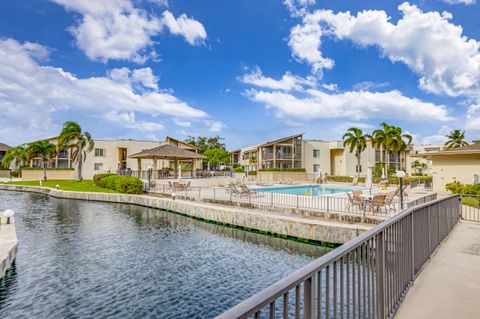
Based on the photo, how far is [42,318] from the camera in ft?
21.0

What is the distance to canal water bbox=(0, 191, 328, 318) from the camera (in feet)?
23.0

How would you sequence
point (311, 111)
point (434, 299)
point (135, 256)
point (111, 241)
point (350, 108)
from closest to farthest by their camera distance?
point (434, 299), point (135, 256), point (111, 241), point (350, 108), point (311, 111)

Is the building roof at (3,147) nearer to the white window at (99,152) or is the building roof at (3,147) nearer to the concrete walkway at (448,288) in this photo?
the white window at (99,152)

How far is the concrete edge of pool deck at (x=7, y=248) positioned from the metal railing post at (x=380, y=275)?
9.77 meters

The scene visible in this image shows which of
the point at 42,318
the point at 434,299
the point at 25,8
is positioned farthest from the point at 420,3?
the point at 25,8

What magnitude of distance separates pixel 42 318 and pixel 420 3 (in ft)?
82.4

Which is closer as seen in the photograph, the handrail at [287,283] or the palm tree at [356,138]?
the handrail at [287,283]

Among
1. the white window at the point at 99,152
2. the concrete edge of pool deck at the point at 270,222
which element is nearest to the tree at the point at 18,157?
the white window at the point at 99,152

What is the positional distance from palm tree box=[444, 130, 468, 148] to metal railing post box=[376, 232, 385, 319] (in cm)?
6359

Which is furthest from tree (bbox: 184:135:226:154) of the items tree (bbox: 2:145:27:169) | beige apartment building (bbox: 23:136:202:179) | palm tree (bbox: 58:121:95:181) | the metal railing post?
the metal railing post

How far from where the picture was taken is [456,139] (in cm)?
5422

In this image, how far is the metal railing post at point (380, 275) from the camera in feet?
9.81

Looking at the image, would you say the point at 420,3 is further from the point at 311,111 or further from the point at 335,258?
the point at 311,111

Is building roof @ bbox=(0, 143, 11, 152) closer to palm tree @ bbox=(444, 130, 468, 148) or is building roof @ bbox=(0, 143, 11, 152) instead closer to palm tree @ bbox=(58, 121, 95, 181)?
palm tree @ bbox=(58, 121, 95, 181)
